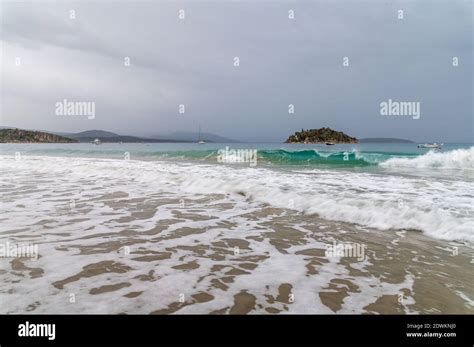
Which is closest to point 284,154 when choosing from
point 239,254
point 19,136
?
point 239,254

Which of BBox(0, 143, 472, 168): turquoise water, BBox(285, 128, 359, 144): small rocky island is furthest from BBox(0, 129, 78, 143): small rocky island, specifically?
BBox(285, 128, 359, 144): small rocky island

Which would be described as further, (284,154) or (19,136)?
(19,136)

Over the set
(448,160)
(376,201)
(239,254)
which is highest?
(448,160)

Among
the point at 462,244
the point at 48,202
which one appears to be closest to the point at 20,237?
the point at 48,202

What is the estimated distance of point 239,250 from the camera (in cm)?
531

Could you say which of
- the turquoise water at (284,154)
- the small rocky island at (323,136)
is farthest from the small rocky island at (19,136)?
the small rocky island at (323,136)

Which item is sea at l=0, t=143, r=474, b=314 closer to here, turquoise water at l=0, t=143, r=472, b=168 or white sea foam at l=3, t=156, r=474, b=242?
white sea foam at l=3, t=156, r=474, b=242

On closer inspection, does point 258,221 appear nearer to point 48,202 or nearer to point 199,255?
point 199,255

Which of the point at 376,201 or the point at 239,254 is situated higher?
the point at 376,201

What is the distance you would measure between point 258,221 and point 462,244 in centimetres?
430

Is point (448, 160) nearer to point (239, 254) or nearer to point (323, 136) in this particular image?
point (239, 254)

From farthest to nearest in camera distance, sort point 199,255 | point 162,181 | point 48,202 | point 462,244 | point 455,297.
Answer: point 162,181 < point 48,202 < point 462,244 < point 199,255 < point 455,297

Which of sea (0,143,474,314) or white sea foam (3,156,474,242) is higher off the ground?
white sea foam (3,156,474,242)

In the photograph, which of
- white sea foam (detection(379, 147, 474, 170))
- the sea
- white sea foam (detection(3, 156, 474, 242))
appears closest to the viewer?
the sea
